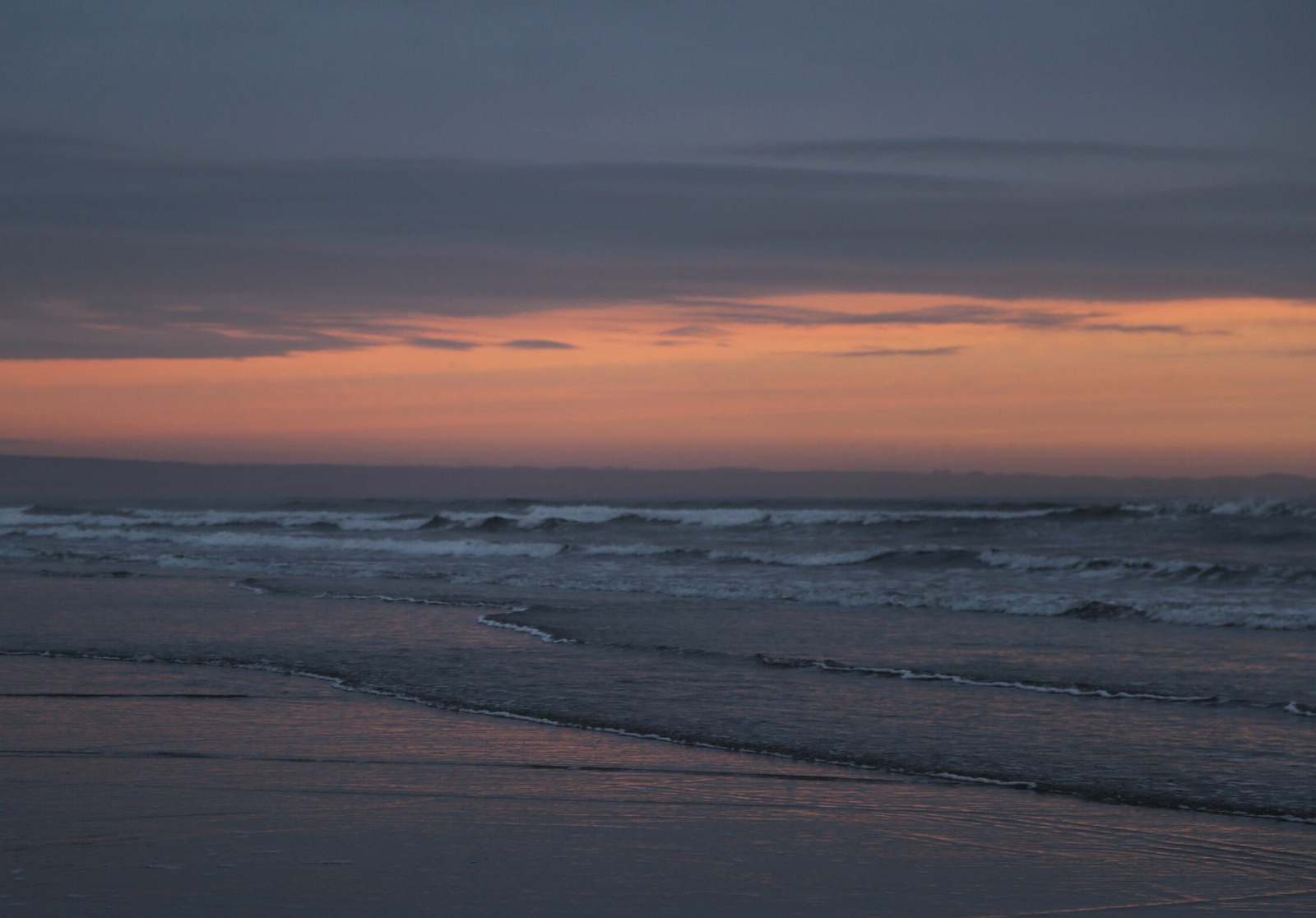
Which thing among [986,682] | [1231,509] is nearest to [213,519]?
[1231,509]

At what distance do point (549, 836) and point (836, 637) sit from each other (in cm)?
747

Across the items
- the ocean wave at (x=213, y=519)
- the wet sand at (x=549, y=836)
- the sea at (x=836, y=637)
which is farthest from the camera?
the ocean wave at (x=213, y=519)

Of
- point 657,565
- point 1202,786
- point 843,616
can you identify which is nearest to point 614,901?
point 1202,786

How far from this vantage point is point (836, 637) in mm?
12039

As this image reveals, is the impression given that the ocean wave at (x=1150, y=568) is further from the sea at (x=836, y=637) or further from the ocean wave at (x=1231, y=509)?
the ocean wave at (x=1231, y=509)

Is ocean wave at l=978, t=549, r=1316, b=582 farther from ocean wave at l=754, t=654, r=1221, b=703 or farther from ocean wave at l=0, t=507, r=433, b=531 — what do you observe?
ocean wave at l=0, t=507, r=433, b=531

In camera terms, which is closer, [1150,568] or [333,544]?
[1150,568]

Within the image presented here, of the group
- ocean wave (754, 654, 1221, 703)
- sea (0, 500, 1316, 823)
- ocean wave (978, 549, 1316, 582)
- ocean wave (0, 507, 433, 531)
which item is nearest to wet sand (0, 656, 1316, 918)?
sea (0, 500, 1316, 823)

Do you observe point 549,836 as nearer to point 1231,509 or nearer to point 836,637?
point 836,637

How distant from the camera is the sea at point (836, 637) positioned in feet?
22.8

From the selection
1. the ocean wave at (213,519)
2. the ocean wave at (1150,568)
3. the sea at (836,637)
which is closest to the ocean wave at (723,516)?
the ocean wave at (213,519)

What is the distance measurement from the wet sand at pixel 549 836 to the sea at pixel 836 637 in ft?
2.31

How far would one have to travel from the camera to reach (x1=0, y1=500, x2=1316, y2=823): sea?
6.96 m

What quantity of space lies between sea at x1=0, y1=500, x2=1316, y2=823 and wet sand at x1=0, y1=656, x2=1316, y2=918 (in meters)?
0.70
